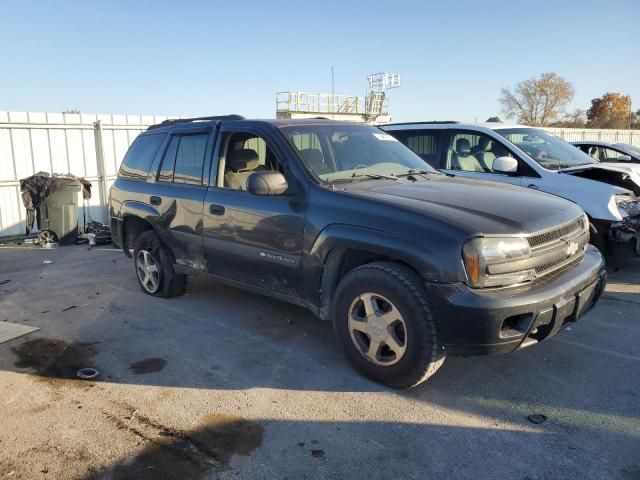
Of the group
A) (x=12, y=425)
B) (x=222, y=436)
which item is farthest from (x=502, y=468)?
(x=12, y=425)

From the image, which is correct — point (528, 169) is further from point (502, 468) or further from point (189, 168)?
point (502, 468)

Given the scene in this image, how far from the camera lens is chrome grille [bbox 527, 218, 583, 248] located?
3.34 meters

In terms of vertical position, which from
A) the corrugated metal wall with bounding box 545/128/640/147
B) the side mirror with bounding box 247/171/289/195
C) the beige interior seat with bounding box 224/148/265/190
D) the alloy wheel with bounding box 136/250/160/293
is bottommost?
the alloy wheel with bounding box 136/250/160/293

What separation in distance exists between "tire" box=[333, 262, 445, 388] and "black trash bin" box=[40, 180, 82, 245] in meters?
8.03

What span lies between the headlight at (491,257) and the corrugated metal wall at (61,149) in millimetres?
10090

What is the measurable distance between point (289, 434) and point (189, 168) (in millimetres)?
2969

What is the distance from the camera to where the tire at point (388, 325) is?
10.8ft

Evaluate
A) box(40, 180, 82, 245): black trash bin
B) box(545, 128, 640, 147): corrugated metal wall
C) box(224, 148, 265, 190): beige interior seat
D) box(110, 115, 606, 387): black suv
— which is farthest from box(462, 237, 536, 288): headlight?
box(545, 128, 640, 147): corrugated metal wall

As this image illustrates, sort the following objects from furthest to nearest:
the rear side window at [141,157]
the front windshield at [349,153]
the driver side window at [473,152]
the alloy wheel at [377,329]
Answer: the driver side window at [473,152]
the rear side window at [141,157]
the front windshield at [349,153]
the alloy wheel at [377,329]

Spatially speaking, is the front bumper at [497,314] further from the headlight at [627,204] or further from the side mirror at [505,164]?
the headlight at [627,204]

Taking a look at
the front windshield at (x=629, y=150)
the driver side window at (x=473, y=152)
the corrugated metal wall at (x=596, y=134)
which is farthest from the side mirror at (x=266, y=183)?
the corrugated metal wall at (x=596, y=134)

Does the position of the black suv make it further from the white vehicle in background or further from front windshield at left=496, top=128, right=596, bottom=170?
front windshield at left=496, top=128, right=596, bottom=170

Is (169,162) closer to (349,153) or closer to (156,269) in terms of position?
(156,269)

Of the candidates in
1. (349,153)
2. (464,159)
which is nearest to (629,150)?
(464,159)
